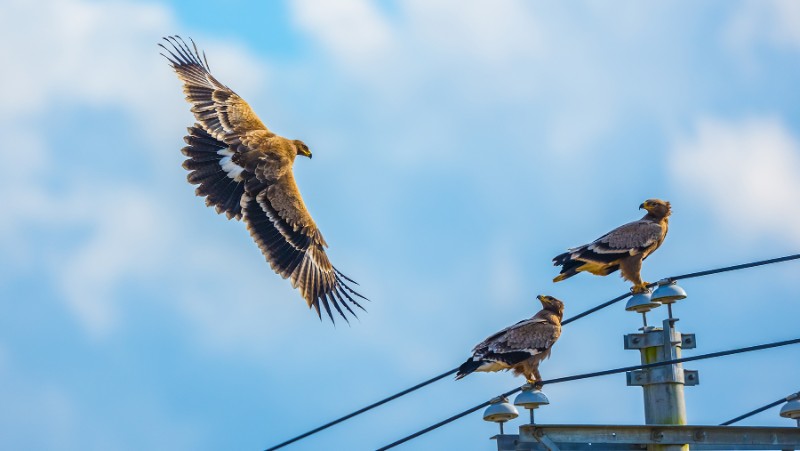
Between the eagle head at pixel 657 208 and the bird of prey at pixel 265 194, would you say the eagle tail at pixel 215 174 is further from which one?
the eagle head at pixel 657 208

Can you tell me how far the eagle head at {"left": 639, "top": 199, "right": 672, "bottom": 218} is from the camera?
13047mm

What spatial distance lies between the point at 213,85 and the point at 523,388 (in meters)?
8.64

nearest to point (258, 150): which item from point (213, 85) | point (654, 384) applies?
point (213, 85)

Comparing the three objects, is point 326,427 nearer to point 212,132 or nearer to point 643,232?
point 643,232

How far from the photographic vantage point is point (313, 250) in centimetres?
1559

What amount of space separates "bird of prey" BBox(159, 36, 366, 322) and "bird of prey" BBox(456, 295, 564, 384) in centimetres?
409

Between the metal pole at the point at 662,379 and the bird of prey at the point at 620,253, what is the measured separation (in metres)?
2.03

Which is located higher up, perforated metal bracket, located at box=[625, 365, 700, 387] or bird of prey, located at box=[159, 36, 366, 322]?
bird of prey, located at box=[159, 36, 366, 322]

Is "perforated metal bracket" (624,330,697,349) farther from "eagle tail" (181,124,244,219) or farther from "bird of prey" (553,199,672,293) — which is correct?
"eagle tail" (181,124,244,219)

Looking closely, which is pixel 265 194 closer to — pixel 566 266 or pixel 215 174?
pixel 215 174

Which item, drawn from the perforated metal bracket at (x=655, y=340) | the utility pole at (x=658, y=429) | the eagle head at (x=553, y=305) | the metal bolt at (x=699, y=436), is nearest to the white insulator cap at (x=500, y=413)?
the utility pole at (x=658, y=429)

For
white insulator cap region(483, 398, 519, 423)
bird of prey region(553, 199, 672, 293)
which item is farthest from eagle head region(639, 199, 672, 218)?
white insulator cap region(483, 398, 519, 423)

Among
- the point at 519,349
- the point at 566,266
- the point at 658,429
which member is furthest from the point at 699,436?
the point at 566,266

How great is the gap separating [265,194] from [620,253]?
4939mm
